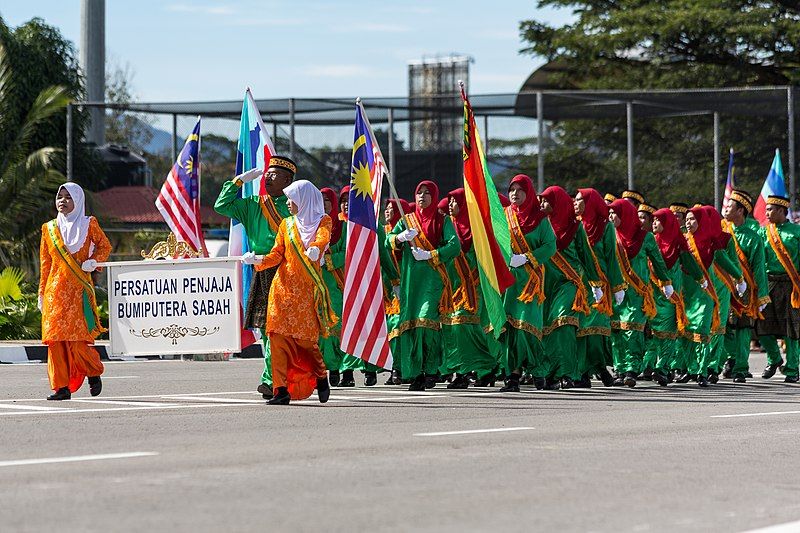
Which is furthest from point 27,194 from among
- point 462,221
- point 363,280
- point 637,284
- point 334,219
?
point 363,280

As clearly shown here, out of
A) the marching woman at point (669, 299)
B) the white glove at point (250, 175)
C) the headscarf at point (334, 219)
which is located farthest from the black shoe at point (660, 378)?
the white glove at point (250, 175)

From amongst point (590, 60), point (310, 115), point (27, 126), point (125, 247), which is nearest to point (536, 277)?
point (310, 115)

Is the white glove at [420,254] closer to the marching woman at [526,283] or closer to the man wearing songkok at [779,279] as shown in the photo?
the marching woman at [526,283]

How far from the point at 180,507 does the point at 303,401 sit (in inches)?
248

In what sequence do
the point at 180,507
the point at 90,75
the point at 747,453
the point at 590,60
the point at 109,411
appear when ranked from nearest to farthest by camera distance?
the point at 180,507
the point at 747,453
the point at 109,411
the point at 90,75
the point at 590,60

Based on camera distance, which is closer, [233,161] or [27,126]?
[233,161]

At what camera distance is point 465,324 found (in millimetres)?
15391

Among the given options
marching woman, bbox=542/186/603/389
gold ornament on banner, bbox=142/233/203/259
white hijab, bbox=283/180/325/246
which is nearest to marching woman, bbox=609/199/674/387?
marching woman, bbox=542/186/603/389

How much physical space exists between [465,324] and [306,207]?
3299mm

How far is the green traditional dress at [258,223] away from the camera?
1269cm

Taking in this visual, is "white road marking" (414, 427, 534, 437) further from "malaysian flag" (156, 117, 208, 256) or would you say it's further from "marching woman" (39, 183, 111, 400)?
"malaysian flag" (156, 117, 208, 256)

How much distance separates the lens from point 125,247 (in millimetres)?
25922

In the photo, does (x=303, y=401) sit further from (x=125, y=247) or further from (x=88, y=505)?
(x=125, y=247)

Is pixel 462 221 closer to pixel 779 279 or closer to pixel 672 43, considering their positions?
pixel 779 279
